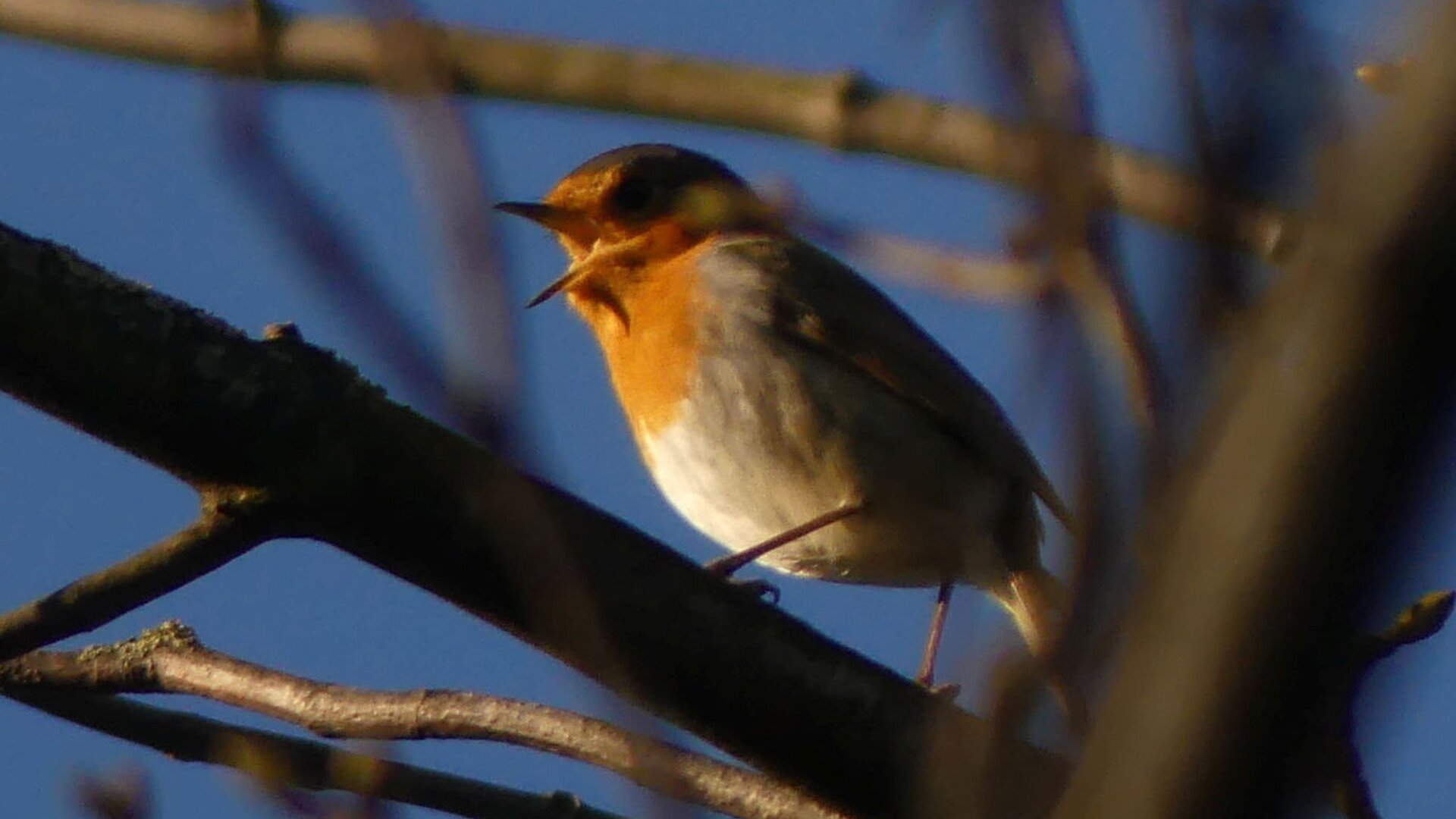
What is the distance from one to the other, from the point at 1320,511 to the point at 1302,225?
0.64 feet

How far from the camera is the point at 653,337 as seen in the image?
6.25 m

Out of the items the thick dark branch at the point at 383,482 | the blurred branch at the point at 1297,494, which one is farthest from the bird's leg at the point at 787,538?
the blurred branch at the point at 1297,494

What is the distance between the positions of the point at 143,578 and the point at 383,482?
20.6 inches

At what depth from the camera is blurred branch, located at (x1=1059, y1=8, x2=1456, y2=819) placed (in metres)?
1.23

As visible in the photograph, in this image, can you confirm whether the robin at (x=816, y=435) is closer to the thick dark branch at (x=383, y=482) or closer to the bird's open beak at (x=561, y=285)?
the bird's open beak at (x=561, y=285)

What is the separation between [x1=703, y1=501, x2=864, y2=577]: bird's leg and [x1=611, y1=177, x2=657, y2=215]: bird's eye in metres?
1.54

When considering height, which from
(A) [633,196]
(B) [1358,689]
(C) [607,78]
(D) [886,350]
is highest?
(A) [633,196]

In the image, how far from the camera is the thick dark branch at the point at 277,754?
3.81 m

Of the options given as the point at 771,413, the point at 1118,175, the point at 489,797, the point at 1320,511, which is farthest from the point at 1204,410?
the point at 771,413

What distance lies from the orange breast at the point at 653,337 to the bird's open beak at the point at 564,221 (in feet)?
0.85

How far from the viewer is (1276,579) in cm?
132

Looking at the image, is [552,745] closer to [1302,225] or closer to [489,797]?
[489,797]

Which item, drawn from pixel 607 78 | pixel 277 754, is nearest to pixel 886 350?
pixel 277 754

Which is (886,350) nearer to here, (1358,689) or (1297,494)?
(1358,689)
